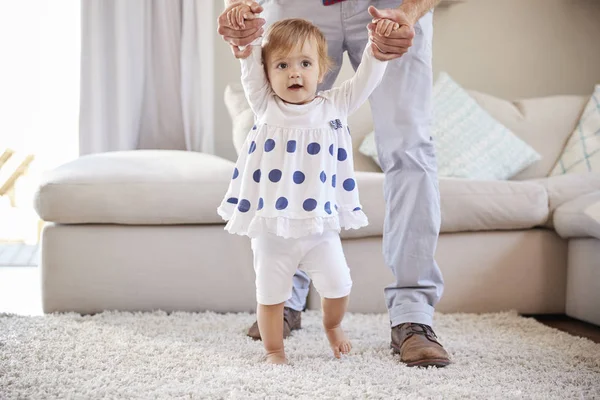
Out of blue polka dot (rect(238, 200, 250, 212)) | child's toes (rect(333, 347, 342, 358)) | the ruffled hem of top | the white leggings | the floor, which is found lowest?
the floor

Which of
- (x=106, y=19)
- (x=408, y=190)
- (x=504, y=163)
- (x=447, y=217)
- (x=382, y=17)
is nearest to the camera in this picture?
(x=382, y=17)

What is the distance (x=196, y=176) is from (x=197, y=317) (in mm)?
410

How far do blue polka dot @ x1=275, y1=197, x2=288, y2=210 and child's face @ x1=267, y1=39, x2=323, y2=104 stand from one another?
0.20m

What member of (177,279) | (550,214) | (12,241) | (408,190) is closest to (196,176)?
(177,279)

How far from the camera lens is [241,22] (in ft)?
4.14

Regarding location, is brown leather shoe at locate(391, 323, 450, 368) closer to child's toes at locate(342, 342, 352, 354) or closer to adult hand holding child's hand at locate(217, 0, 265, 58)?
child's toes at locate(342, 342, 352, 354)

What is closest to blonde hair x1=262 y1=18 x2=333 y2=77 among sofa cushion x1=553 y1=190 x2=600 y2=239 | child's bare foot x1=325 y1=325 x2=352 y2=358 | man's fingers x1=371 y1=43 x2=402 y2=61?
man's fingers x1=371 y1=43 x2=402 y2=61

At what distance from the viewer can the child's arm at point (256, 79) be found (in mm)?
1343

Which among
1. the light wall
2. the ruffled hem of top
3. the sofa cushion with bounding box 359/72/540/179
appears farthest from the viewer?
the light wall

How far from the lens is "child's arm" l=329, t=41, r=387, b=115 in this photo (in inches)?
52.9

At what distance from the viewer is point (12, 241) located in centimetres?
322

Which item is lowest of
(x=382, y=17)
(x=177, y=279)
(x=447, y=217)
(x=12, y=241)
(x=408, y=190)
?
Answer: (x=12, y=241)

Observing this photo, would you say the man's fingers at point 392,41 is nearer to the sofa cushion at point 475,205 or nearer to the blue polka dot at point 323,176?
the blue polka dot at point 323,176

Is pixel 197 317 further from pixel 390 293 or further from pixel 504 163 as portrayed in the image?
pixel 504 163
